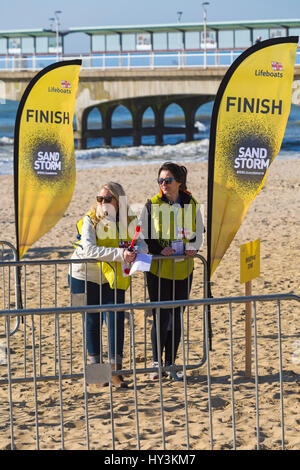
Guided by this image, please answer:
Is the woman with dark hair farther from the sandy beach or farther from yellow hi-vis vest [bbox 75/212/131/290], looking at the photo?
the sandy beach

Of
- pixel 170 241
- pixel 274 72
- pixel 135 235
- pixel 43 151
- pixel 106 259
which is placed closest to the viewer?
pixel 135 235

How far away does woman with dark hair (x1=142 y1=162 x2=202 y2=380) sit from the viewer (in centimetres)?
516

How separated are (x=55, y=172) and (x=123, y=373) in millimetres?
2805

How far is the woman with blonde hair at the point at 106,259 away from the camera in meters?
5.09

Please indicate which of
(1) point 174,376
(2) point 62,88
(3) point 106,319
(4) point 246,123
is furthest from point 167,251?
(2) point 62,88

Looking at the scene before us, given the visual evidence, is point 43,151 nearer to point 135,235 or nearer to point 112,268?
point 112,268

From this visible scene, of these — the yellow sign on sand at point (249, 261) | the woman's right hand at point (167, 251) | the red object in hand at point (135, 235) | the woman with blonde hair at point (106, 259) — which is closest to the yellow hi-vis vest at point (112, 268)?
the woman with blonde hair at point (106, 259)

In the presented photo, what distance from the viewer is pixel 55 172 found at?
7.45m

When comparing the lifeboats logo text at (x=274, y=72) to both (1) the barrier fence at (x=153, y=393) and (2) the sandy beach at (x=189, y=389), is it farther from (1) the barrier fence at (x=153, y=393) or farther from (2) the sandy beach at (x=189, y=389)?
(2) the sandy beach at (x=189, y=389)

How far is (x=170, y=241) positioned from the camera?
5.32 metres

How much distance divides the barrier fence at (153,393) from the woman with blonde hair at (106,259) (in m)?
0.17

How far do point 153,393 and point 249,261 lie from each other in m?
1.23

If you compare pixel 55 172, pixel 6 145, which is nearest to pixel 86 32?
pixel 6 145

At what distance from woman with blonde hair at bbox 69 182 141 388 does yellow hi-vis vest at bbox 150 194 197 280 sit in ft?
0.70
